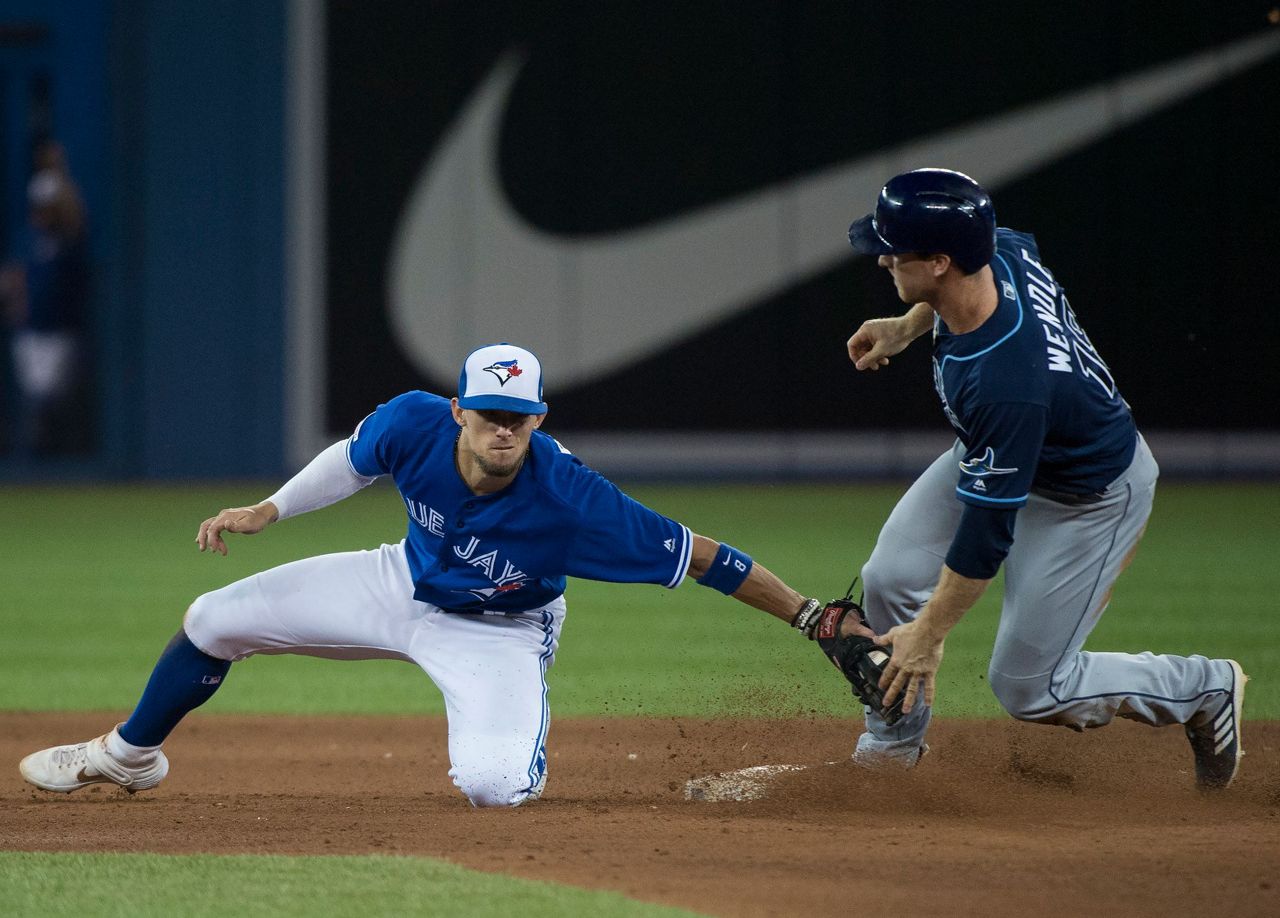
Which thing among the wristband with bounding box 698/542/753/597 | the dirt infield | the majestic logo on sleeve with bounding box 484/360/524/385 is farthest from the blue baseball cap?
the dirt infield

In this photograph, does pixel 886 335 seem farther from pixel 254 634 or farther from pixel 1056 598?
pixel 254 634

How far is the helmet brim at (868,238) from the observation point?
4.38m

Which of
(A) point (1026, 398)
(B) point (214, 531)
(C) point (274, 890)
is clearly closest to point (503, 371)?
(B) point (214, 531)

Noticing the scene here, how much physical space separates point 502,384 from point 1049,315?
1489 mm

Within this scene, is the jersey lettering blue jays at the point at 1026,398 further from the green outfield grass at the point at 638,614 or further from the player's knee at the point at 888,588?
the green outfield grass at the point at 638,614

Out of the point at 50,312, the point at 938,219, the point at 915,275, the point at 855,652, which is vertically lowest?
the point at 50,312

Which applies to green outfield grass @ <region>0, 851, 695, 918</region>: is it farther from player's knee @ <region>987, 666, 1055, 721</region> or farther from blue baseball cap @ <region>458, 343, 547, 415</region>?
player's knee @ <region>987, 666, 1055, 721</region>

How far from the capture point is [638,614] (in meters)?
9.34

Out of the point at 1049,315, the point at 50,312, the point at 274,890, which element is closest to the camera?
the point at 274,890

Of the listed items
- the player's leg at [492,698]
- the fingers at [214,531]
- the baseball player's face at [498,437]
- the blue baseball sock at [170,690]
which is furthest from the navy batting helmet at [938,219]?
the blue baseball sock at [170,690]

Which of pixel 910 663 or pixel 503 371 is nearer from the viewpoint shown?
pixel 910 663

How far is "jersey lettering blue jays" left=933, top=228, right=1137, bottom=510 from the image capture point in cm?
408

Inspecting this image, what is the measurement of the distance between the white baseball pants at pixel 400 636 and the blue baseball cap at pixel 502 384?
762 mm

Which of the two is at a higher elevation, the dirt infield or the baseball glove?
the baseball glove
